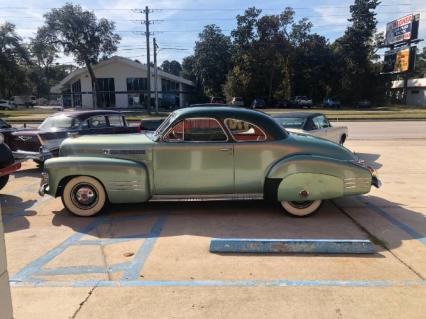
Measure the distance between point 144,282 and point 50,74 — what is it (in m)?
127

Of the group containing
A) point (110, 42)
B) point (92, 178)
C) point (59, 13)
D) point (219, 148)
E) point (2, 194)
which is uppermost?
point (59, 13)

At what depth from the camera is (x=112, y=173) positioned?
235 inches

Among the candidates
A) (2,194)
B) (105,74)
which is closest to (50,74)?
(105,74)

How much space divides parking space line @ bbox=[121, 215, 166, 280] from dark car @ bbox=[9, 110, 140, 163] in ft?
14.9

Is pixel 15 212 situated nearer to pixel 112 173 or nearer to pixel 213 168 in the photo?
pixel 112 173

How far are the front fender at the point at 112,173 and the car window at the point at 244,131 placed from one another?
1397 millimetres

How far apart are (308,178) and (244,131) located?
1141 millimetres

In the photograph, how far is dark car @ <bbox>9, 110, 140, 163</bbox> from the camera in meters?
9.53

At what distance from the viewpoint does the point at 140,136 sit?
6.54m

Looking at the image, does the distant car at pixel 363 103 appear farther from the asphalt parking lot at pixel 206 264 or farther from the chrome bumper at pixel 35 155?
the chrome bumper at pixel 35 155

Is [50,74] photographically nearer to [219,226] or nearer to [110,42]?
[110,42]

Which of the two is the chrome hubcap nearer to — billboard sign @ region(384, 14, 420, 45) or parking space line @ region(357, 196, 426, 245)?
parking space line @ region(357, 196, 426, 245)

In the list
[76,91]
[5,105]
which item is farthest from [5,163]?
[5,105]

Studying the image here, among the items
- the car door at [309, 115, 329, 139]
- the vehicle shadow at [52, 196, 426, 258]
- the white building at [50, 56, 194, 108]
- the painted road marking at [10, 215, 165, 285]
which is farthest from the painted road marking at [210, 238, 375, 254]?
the white building at [50, 56, 194, 108]
